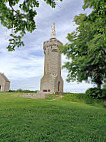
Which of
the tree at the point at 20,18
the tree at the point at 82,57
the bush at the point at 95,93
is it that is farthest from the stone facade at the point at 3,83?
the tree at the point at 20,18

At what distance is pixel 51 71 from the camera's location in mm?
30328

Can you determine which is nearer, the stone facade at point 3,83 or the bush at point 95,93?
the bush at point 95,93

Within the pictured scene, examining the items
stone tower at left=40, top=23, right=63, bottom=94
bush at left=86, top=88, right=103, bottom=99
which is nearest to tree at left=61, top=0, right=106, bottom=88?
bush at left=86, top=88, right=103, bottom=99

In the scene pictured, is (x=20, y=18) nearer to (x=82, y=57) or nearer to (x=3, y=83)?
(x=82, y=57)

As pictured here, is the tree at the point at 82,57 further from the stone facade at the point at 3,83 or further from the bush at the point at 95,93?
the stone facade at the point at 3,83

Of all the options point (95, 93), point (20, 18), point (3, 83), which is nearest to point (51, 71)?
point (95, 93)

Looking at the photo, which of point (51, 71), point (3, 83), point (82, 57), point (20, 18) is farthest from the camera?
point (3, 83)

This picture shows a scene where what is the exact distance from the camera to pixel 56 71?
99.7ft

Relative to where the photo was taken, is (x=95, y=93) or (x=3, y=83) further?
(x=3, y=83)

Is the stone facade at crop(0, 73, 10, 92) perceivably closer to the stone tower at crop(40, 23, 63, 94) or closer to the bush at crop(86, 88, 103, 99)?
the stone tower at crop(40, 23, 63, 94)

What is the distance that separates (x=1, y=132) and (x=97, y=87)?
751 inches

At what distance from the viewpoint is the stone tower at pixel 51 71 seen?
97.8ft

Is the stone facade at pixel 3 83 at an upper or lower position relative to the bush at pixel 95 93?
upper

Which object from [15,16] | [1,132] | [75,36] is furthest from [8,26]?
[75,36]
